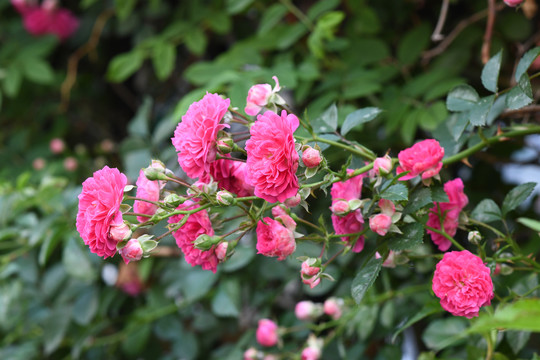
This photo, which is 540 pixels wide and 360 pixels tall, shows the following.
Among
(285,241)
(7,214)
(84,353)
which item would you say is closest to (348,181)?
(285,241)

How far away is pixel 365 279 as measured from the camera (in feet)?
1.82

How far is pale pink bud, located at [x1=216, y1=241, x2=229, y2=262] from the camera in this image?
0.56 m

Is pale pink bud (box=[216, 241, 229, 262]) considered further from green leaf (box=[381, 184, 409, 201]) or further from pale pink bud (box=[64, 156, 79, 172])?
pale pink bud (box=[64, 156, 79, 172])

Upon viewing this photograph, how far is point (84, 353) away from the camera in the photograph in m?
1.35

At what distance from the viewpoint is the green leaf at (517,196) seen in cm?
64

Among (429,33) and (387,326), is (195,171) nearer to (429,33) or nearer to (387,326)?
(387,326)

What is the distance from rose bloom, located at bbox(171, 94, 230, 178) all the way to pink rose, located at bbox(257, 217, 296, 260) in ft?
0.28

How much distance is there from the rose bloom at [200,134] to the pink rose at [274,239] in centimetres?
9

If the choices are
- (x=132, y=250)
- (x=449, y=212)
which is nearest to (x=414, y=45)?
(x=449, y=212)

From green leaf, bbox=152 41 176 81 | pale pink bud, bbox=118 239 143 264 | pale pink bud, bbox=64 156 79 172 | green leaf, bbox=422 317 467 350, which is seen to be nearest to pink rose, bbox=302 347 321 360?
green leaf, bbox=422 317 467 350

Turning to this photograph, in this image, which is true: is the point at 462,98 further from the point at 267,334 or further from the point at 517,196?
the point at 267,334

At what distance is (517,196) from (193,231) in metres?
0.38

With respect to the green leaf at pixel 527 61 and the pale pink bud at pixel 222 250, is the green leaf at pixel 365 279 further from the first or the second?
the green leaf at pixel 527 61

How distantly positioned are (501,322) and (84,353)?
122 cm
